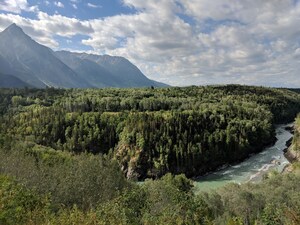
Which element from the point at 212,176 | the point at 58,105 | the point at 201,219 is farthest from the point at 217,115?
the point at 201,219

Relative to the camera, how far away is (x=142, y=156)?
120 meters

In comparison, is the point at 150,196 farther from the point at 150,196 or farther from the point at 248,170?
→ the point at 248,170

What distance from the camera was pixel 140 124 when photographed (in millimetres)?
132375

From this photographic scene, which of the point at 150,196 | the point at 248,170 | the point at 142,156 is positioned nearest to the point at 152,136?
the point at 142,156

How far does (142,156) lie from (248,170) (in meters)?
35.0

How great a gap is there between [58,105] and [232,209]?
5839 inches

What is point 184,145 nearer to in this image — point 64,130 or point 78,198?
point 64,130

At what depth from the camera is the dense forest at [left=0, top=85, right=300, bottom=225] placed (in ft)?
155

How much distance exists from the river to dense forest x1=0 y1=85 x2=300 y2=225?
5.44m

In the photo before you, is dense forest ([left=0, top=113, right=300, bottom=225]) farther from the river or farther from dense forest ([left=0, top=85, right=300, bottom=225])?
the river

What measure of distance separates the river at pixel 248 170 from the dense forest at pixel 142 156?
5.44 metres

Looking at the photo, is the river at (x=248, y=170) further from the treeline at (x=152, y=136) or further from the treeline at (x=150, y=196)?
the treeline at (x=150, y=196)

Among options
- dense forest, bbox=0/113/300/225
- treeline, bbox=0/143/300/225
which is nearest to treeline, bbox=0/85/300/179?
treeline, bbox=0/143/300/225

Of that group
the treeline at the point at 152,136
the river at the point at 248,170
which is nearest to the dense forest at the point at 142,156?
the treeline at the point at 152,136
